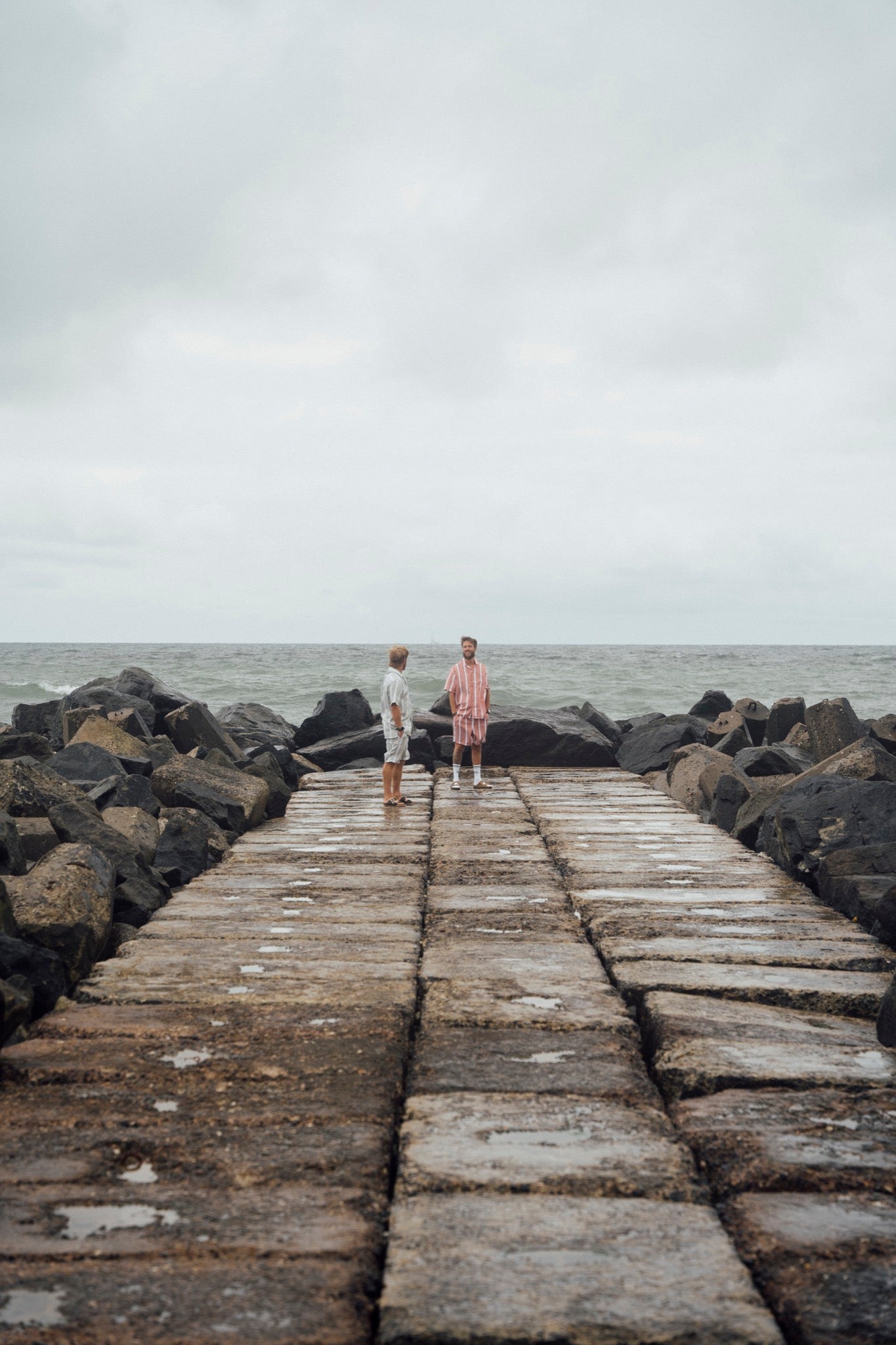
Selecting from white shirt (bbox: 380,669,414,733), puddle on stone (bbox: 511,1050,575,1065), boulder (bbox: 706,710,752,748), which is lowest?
puddle on stone (bbox: 511,1050,575,1065)

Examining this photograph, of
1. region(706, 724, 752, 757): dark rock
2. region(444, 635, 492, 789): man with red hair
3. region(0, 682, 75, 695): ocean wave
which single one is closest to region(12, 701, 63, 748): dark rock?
region(444, 635, 492, 789): man with red hair

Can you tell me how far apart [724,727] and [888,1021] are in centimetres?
879

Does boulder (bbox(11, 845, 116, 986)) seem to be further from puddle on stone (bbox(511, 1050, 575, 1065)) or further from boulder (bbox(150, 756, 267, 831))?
boulder (bbox(150, 756, 267, 831))

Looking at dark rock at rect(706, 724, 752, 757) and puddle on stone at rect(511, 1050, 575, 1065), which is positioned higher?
dark rock at rect(706, 724, 752, 757)

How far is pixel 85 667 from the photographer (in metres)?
47.8

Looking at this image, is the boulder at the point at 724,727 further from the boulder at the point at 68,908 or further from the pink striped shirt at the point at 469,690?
the boulder at the point at 68,908

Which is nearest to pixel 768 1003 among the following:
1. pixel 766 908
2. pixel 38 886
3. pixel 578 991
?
pixel 578 991

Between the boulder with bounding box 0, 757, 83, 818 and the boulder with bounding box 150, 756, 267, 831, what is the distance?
761 mm

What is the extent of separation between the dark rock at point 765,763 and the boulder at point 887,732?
1.94 metres

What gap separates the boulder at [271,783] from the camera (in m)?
6.93

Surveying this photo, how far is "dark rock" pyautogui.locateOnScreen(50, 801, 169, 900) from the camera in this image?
4.39 meters

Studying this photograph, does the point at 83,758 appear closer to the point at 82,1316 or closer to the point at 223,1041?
the point at 223,1041

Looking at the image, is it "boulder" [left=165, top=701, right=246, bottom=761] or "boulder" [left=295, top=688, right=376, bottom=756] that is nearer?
"boulder" [left=165, top=701, right=246, bottom=761]

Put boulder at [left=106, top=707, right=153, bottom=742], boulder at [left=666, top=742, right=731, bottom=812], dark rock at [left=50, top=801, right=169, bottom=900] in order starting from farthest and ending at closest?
1. boulder at [left=106, top=707, right=153, bottom=742]
2. boulder at [left=666, top=742, right=731, bottom=812]
3. dark rock at [left=50, top=801, right=169, bottom=900]
